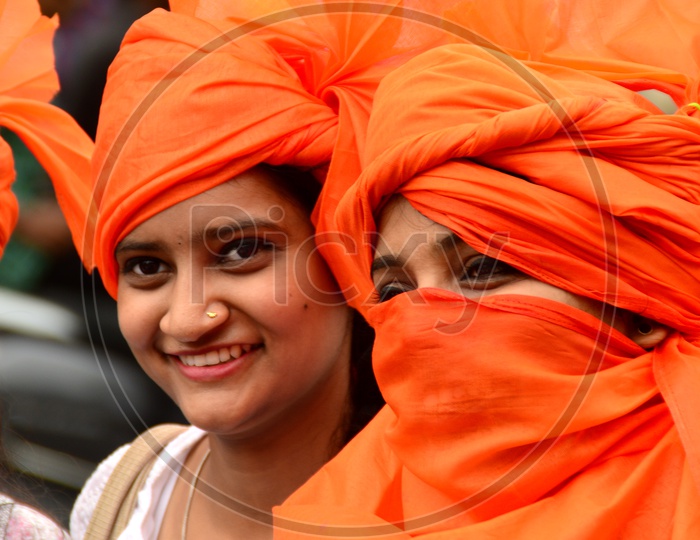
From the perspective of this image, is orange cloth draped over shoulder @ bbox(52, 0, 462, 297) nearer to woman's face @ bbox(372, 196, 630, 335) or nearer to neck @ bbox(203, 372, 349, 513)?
woman's face @ bbox(372, 196, 630, 335)

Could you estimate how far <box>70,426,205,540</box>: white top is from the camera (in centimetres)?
313

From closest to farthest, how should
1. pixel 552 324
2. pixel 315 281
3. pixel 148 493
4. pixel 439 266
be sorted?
pixel 552 324
pixel 439 266
pixel 315 281
pixel 148 493

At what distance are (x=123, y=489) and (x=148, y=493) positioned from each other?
101 mm

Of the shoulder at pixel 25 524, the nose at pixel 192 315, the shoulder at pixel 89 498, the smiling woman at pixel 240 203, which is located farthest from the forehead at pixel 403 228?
the shoulder at pixel 89 498

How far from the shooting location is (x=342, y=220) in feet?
7.91

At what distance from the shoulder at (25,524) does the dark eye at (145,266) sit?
69 centimetres

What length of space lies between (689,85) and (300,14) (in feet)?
3.46

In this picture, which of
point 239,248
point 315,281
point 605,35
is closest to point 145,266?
point 239,248

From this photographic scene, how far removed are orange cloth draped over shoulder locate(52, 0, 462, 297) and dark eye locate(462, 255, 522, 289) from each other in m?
0.63

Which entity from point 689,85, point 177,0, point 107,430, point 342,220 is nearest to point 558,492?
point 342,220

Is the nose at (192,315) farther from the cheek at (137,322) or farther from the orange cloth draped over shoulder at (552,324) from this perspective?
the orange cloth draped over shoulder at (552,324)

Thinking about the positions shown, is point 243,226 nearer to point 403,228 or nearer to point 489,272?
point 403,228

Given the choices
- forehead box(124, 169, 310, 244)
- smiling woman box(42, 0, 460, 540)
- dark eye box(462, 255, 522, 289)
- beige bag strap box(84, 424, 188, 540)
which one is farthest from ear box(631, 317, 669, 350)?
beige bag strap box(84, 424, 188, 540)

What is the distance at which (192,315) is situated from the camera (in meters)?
2.64
